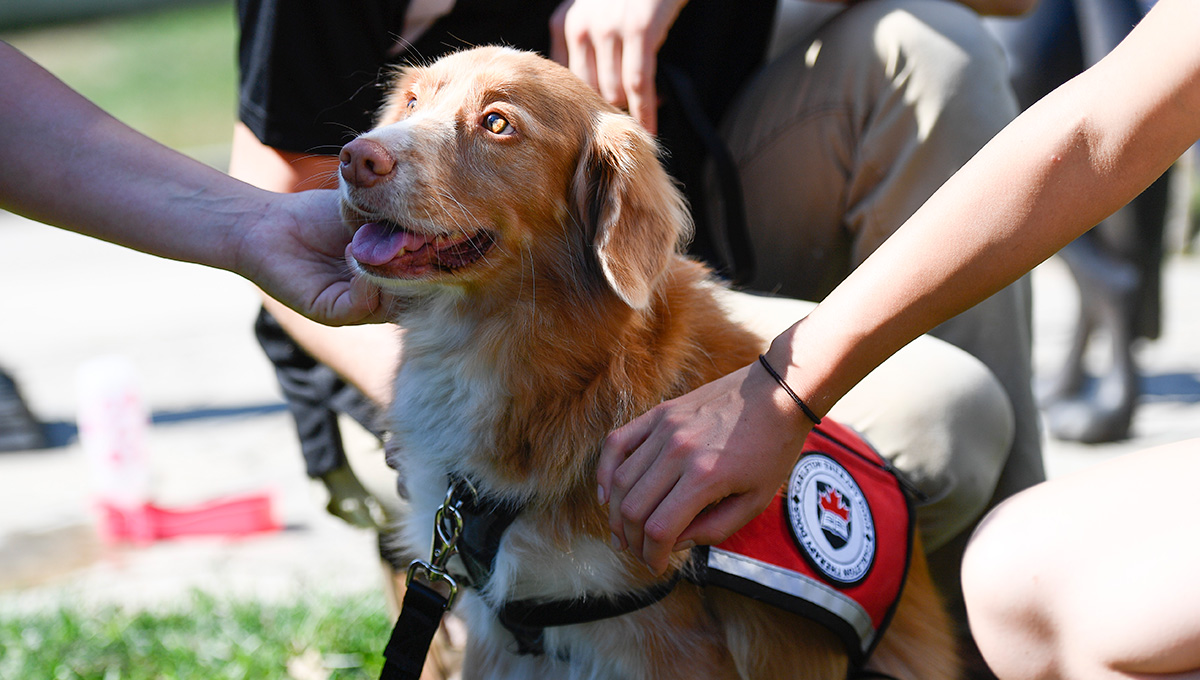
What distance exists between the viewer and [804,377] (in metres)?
1.46

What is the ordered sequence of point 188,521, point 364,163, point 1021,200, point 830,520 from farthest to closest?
point 188,521 → point 830,520 → point 364,163 → point 1021,200

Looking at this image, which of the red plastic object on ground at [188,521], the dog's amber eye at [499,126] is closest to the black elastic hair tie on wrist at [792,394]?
the dog's amber eye at [499,126]

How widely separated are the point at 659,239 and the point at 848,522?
0.62 m

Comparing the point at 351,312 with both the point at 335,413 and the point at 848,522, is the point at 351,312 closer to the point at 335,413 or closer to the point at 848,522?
the point at 335,413

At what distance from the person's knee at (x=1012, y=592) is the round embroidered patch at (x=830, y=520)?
7.4 inches

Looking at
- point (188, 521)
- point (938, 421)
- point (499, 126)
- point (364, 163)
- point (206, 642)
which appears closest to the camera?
point (364, 163)

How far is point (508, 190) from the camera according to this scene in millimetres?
1851

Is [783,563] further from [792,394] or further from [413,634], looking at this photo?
[413,634]

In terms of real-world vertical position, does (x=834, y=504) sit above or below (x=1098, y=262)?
above

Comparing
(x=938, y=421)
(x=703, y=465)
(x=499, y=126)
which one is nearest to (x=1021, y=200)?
(x=703, y=465)

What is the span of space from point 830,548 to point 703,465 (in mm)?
413

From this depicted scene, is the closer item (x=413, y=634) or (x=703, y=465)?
(x=703, y=465)

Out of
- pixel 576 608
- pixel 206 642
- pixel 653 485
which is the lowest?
pixel 206 642

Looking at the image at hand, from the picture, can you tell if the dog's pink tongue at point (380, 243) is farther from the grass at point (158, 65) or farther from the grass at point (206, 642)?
the grass at point (158, 65)
